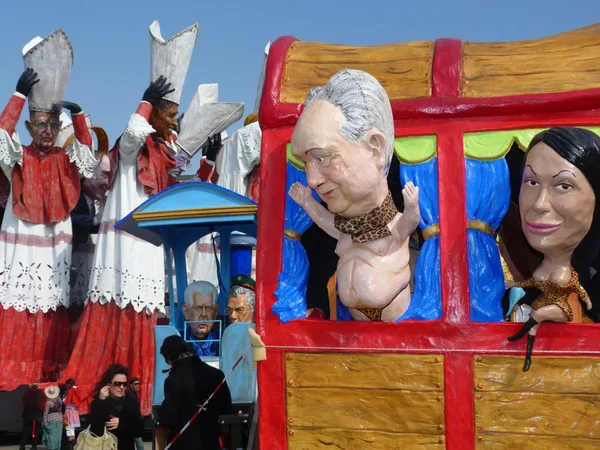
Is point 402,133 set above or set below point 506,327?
above

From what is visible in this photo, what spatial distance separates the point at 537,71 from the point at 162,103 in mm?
5367

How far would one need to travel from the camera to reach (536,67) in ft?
13.7

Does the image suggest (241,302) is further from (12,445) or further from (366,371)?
(12,445)

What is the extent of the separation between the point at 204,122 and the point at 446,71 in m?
5.66

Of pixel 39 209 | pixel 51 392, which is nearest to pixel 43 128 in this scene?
pixel 39 209

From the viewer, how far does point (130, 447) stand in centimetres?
598

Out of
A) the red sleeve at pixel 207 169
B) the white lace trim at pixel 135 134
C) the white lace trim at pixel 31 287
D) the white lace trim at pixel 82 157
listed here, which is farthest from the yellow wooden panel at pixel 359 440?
the red sleeve at pixel 207 169

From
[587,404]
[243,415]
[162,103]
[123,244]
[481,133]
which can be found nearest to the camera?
[587,404]

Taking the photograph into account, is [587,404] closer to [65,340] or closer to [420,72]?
[420,72]

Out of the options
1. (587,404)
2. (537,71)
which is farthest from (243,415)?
(537,71)

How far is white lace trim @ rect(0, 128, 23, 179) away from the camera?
26.9 feet

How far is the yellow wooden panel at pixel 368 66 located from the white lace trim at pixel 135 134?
3.87m

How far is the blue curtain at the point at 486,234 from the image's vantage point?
4.02m

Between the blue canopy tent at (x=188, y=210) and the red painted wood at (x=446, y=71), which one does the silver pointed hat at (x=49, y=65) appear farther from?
the red painted wood at (x=446, y=71)
